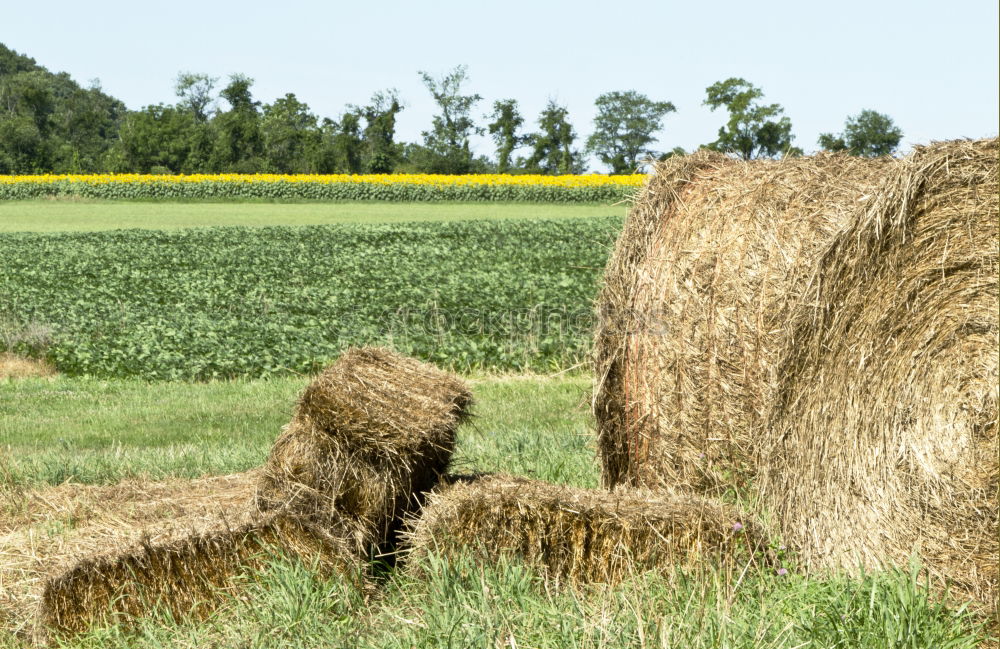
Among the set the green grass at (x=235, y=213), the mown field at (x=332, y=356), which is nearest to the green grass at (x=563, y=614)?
the mown field at (x=332, y=356)

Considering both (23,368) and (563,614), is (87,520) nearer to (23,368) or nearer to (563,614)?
(563,614)

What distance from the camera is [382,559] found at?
5.20m

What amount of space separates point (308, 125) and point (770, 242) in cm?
8273

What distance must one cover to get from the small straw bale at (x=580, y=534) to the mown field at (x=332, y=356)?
0.48 feet

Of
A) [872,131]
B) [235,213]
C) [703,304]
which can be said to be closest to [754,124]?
[872,131]

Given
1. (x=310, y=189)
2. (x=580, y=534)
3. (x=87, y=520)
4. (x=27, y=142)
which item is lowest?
(x=87, y=520)

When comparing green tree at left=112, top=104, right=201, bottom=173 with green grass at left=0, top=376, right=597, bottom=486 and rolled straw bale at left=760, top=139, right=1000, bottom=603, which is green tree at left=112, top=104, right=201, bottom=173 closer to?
green grass at left=0, top=376, right=597, bottom=486

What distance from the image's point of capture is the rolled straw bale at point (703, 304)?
17.7ft

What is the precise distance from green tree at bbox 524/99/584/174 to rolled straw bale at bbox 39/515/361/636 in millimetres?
70810

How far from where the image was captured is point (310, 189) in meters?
52.0

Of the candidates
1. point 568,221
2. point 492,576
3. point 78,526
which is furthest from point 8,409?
point 568,221

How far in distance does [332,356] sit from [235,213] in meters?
31.3

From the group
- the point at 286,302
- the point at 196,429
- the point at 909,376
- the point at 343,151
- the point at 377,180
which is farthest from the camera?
the point at 343,151

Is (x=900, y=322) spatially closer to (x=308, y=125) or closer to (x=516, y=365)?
(x=516, y=365)
